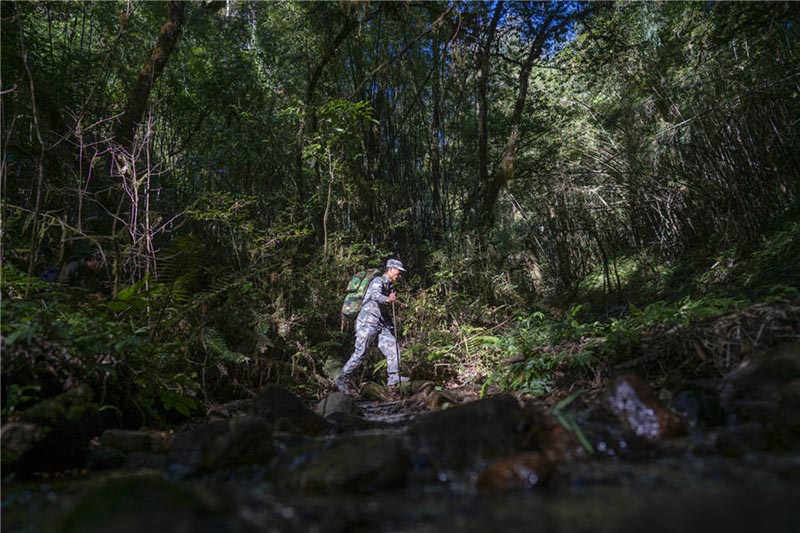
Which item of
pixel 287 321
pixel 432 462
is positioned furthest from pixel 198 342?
pixel 432 462

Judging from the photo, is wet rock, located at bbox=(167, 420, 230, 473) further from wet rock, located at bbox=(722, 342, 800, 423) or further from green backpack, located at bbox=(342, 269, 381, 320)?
green backpack, located at bbox=(342, 269, 381, 320)

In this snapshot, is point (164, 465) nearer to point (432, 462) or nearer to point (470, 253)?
point (432, 462)

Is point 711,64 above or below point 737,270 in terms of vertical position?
above

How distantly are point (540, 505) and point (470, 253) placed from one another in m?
7.19

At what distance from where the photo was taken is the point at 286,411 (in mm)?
3201

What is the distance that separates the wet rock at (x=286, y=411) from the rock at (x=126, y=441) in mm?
682

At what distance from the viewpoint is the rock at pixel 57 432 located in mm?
2383

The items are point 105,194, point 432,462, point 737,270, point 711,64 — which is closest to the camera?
point 432,462

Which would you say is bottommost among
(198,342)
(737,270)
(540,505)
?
(540,505)

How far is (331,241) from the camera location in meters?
7.88

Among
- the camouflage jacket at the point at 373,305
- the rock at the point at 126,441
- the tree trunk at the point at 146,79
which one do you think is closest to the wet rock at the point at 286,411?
the rock at the point at 126,441

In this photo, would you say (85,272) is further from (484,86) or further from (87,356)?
(484,86)

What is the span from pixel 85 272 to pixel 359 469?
5.46 metres

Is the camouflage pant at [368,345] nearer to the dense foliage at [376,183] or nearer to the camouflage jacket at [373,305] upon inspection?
the camouflage jacket at [373,305]
